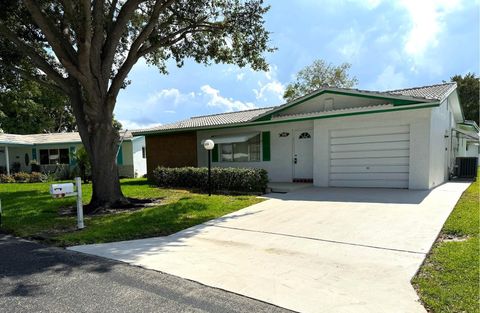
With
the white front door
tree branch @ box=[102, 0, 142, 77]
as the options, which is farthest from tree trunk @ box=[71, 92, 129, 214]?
the white front door

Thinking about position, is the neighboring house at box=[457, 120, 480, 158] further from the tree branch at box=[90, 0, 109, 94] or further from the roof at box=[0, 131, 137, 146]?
the roof at box=[0, 131, 137, 146]

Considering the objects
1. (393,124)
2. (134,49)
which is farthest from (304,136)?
(134,49)

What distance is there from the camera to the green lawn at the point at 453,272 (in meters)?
3.22

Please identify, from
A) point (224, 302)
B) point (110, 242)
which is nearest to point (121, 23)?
point (110, 242)

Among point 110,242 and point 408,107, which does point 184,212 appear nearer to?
point 110,242

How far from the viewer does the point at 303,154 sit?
13.9 metres

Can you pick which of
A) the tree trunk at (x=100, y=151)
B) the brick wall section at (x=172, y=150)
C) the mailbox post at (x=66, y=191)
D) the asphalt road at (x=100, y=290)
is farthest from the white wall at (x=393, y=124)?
the asphalt road at (x=100, y=290)

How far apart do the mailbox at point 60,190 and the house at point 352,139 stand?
28.0 ft

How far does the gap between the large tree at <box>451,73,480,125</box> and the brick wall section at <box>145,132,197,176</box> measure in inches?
1403

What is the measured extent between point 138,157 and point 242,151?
414 inches

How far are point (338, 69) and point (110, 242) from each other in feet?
115

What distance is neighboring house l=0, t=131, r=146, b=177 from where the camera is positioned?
2239cm

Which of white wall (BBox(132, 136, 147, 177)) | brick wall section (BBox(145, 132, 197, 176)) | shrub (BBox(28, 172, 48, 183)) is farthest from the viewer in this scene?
white wall (BBox(132, 136, 147, 177))

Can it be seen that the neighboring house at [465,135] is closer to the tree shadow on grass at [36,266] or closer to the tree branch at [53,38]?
the tree branch at [53,38]
